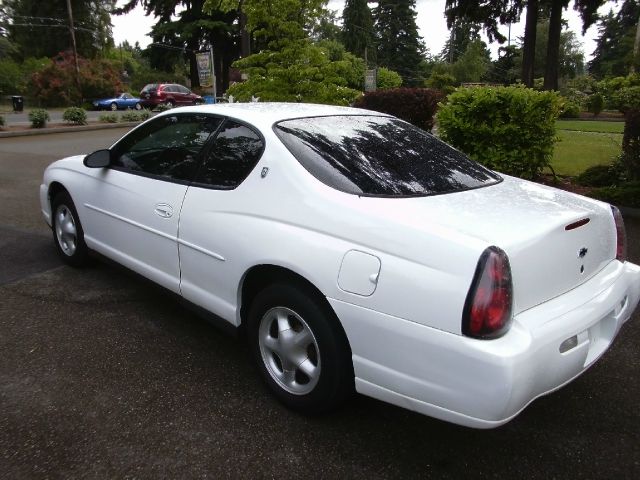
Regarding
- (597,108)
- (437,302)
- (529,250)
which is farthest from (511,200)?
(597,108)

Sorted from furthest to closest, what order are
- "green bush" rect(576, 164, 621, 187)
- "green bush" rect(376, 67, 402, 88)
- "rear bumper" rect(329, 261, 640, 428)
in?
1. "green bush" rect(376, 67, 402, 88)
2. "green bush" rect(576, 164, 621, 187)
3. "rear bumper" rect(329, 261, 640, 428)

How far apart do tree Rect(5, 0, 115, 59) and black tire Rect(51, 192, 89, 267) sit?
1946 inches

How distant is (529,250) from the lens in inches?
83.2

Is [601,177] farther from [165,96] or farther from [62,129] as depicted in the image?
[165,96]

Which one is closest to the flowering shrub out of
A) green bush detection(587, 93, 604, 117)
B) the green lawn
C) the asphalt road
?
green bush detection(587, 93, 604, 117)

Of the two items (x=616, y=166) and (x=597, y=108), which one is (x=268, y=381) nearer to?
(x=616, y=166)

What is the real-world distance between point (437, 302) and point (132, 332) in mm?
2264

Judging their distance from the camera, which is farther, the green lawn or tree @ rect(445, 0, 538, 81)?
tree @ rect(445, 0, 538, 81)

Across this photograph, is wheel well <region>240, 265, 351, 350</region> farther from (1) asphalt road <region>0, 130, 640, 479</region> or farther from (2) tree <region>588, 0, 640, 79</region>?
(2) tree <region>588, 0, 640, 79</region>

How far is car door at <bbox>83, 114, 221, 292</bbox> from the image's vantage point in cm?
323

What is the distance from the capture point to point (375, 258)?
2166 mm

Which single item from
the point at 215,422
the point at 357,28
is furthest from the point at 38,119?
the point at 357,28

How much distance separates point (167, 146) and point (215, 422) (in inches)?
74.9

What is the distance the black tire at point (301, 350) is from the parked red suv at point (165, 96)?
33.5m
